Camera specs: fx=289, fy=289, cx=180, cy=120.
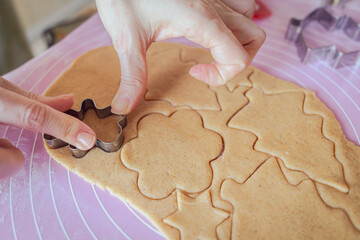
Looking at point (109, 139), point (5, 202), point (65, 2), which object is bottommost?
point (65, 2)

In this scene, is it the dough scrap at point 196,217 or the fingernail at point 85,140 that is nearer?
the dough scrap at point 196,217

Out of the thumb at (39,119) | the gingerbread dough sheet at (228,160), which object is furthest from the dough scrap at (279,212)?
the thumb at (39,119)

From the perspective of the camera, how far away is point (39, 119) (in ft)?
2.91

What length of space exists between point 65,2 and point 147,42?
2.68 meters

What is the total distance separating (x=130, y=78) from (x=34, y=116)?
0.37 metres

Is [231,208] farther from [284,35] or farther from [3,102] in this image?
[284,35]

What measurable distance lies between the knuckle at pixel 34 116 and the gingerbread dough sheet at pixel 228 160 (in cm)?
23

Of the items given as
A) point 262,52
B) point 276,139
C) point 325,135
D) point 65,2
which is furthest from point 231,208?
point 65,2

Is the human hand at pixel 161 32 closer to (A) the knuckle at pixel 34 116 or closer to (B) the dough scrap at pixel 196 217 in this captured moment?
(A) the knuckle at pixel 34 116

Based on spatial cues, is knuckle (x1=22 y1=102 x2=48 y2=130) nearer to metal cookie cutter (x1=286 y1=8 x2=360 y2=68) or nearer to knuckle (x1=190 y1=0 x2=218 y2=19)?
knuckle (x1=190 y1=0 x2=218 y2=19)

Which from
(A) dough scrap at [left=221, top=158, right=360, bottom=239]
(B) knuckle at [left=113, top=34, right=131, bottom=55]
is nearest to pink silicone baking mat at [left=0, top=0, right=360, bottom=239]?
(A) dough scrap at [left=221, top=158, right=360, bottom=239]

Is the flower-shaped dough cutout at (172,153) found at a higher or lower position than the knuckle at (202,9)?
lower

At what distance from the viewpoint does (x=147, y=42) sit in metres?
1.15

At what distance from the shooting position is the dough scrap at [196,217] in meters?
0.89
